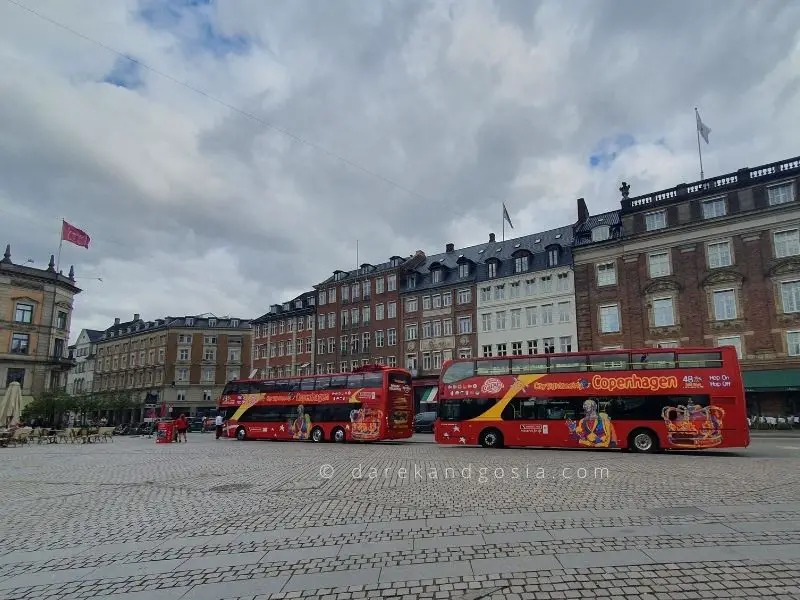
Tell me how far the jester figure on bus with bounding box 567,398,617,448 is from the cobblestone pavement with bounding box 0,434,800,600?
736cm

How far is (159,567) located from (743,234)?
4080 centimetres

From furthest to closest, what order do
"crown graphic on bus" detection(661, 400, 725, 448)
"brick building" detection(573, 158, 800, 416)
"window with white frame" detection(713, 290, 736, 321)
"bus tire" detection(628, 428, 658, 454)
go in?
"window with white frame" detection(713, 290, 736, 321)
"brick building" detection(573, 158, 800, 416)
"bus tire" detection(628, 428, 658, 454)
"crown graphic on bus" detection(661, 400, 725, 448)

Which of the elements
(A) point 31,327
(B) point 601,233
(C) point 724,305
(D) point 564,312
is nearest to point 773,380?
(C) point 724,305

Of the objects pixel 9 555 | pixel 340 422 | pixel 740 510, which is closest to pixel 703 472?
pixel 740 510

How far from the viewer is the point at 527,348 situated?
156ft

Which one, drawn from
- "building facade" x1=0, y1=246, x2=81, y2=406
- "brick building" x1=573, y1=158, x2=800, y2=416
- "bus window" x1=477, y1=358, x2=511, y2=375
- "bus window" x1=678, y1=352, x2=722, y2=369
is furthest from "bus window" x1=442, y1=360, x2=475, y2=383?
"building facade" x1=0, y1=246, x2=81, y2=406

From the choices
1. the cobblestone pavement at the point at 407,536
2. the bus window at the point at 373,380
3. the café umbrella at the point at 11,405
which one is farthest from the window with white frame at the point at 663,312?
the café umbrella at the point at 11,405

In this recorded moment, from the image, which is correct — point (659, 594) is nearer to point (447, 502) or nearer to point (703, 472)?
point (447, 502)

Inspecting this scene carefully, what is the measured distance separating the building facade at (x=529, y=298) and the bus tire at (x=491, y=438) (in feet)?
72.7

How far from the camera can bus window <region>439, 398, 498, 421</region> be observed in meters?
24.7

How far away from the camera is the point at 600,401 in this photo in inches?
874

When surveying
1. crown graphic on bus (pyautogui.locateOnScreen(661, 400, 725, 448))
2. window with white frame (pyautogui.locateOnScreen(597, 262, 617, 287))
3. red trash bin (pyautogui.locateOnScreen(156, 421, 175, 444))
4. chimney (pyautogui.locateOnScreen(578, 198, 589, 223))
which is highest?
chimney (pyautogui.locateOnScreen(578, 198, 589, 223))

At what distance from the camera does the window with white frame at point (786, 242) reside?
115 feet

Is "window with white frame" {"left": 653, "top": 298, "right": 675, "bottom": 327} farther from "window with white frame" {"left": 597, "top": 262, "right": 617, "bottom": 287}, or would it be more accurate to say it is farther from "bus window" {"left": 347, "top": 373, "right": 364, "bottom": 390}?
"bus window" {"left": 347, "top": 373, "right": 364, "bottom": 390}
